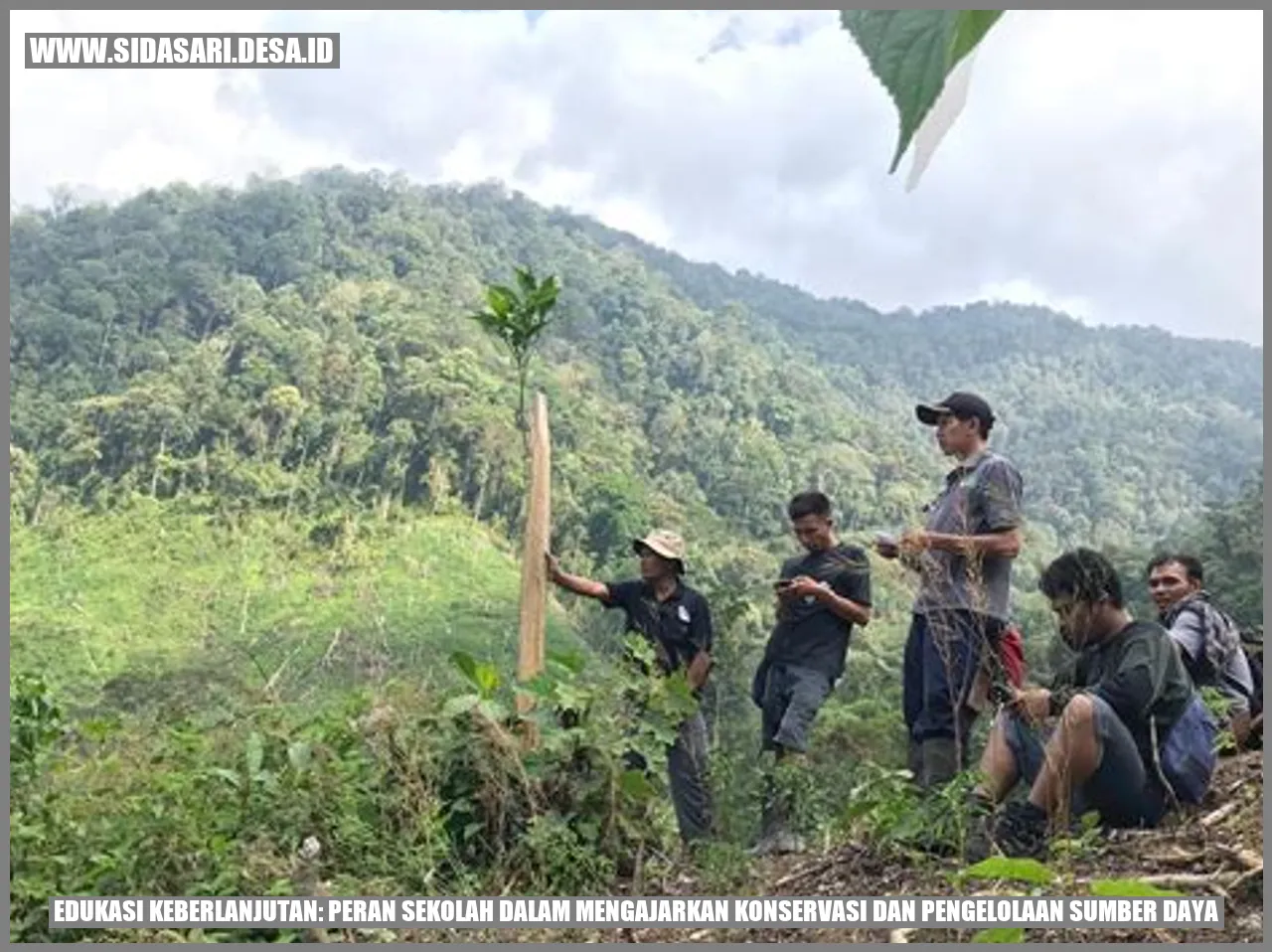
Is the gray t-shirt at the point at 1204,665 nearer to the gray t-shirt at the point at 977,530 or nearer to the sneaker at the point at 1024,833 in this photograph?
the gray t-shirt at the point at 977,530

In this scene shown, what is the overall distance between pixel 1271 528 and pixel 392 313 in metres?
33.8

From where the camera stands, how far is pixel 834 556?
343cm

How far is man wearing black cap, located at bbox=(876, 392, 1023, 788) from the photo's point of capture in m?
2.88

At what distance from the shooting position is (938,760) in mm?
3098

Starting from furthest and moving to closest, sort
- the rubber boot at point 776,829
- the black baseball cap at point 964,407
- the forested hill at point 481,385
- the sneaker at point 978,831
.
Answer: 1. the forested hill at point 481,385
2. the rubber boot at point 776,829
3. the black baseball cap at point 964,407
4. the sneaker at point 978,831

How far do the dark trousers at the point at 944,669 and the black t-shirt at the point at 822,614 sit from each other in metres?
0.27

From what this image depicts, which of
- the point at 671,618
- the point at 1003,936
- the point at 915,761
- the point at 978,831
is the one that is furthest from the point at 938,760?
the point at 1003,936

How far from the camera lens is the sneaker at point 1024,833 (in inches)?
102

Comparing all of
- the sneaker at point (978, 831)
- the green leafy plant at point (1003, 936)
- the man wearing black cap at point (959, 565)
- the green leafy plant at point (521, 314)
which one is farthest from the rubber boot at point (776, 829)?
the green leafy plant at point (1003, 936)
